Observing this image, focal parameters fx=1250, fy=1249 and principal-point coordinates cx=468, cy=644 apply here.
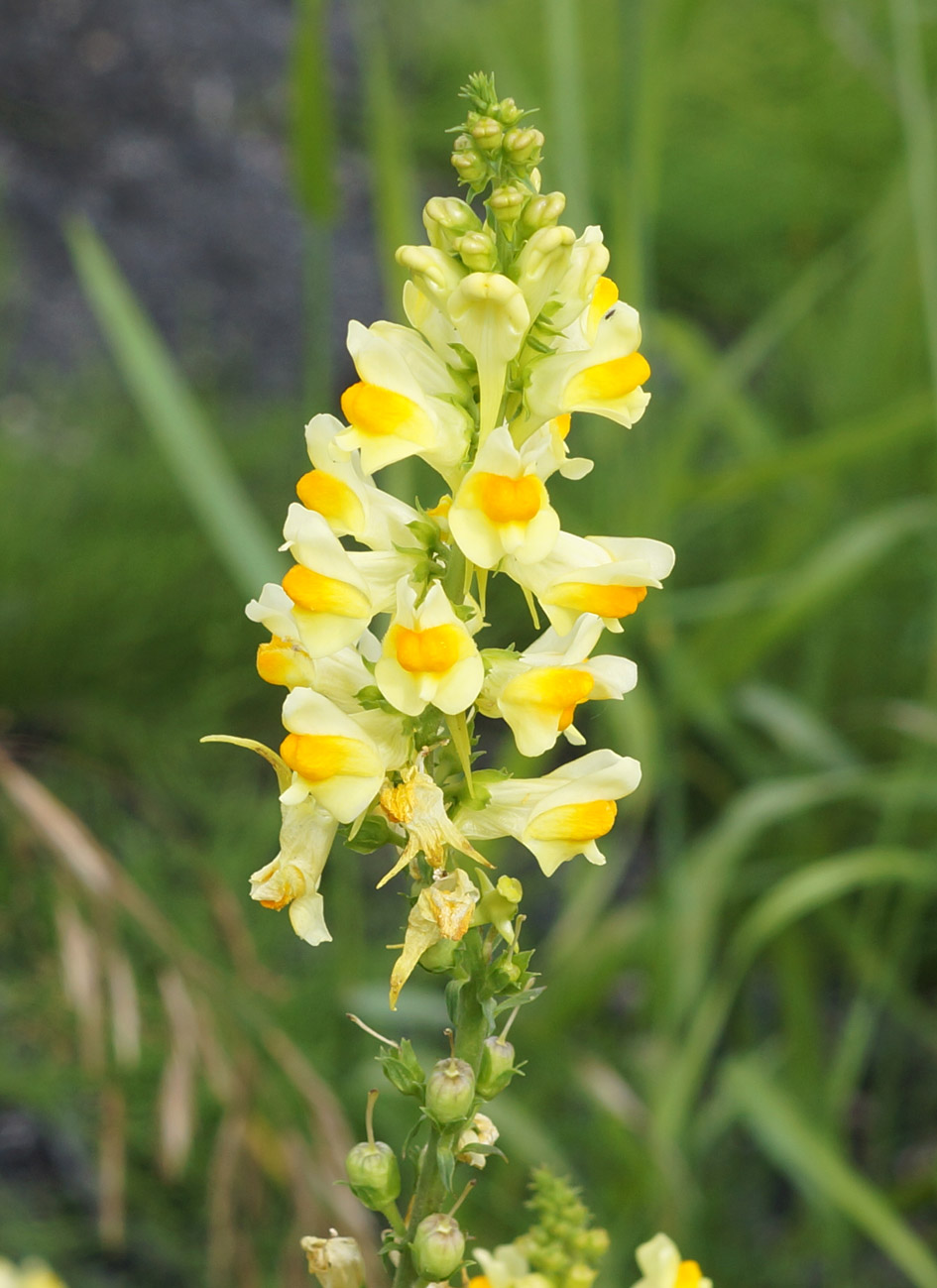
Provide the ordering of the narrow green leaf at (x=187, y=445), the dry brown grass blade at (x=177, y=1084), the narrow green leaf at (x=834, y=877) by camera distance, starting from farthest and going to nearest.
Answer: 1. the narrow green leaf at (x=834, y=877)
2. the narrow green leaf at (x=187, y=445)
3. the dry brown grass blade at (x=177, y=1084)

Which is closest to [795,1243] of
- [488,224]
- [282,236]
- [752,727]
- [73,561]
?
[752,727]

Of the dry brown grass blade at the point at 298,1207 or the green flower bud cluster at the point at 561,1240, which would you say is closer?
the green flower bud cluster at the point at 561,1240

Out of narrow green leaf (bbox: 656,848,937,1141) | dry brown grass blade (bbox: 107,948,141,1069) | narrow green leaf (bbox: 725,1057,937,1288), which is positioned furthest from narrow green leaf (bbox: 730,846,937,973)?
dry brown grass blade (bbox: 107,948,141,1069)

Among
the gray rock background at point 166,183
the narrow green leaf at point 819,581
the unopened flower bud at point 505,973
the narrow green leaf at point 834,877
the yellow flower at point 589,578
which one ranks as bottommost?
the unopened flower bud at point 505,973

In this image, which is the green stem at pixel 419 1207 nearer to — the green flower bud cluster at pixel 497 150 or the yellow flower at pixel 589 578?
the yellow flower at pixel 589 578

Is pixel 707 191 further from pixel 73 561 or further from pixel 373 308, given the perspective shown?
pixel 73 561

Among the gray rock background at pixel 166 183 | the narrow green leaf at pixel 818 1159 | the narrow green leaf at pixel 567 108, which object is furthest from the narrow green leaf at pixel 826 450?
the gray rock background at pixel 166 183
